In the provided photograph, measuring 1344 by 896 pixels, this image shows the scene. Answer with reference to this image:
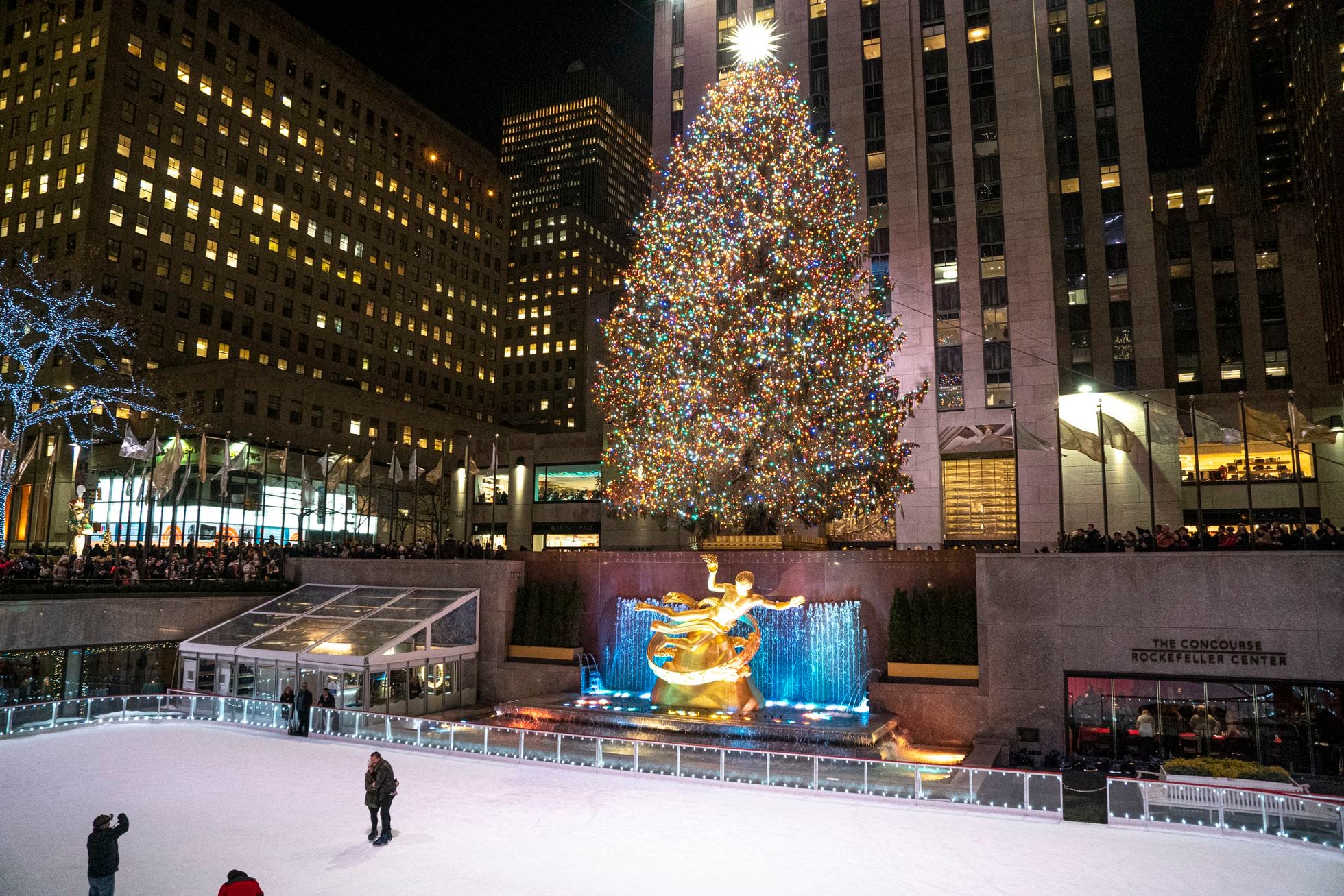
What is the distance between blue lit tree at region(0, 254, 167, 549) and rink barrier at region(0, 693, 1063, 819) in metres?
16.8

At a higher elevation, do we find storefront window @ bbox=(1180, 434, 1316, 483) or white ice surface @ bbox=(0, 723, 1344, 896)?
storefront window @ bbox=(1180, 434, 1316, 483)

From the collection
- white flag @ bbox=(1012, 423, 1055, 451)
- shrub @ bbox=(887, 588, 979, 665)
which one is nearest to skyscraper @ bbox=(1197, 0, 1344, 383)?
white flag @ bbox=(1012, 423, 1055, 451)

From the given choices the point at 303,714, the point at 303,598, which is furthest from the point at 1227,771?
the point at 303,598

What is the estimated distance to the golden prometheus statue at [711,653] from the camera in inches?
850

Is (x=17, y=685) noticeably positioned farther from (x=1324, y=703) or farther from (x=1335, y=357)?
(x=1335, y=357)

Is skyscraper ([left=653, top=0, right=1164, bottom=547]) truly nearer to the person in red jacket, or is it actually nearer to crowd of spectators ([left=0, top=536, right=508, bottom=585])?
crowd of spectators ([left=0, top=536, right=508, bottom=585])

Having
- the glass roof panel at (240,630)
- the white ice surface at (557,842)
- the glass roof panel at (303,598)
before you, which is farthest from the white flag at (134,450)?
the white ice surface at (557,842)

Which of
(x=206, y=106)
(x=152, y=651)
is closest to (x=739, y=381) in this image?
(x=152, y=651)

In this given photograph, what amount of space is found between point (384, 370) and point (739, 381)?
68.7m

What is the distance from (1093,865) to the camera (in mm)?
11281

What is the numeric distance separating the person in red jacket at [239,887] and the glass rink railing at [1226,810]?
11.5 m

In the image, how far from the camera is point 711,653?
21.9 metres

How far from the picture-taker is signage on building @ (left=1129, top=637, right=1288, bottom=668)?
19.1 metres

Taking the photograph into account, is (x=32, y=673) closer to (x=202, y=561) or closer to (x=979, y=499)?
(x=202, y=561)
